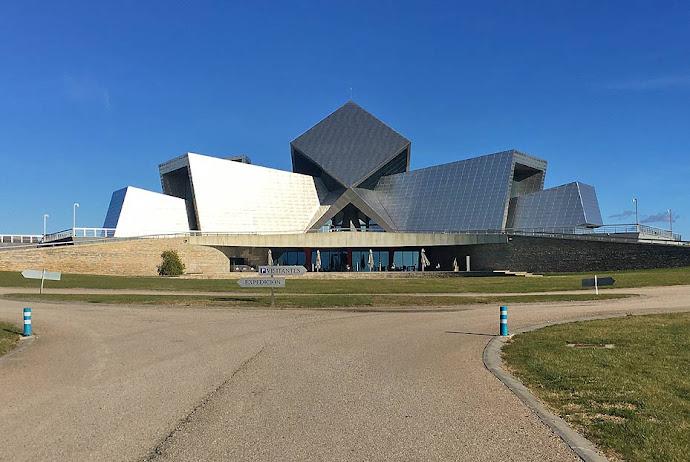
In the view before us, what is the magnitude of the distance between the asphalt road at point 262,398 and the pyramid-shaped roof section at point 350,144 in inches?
2517

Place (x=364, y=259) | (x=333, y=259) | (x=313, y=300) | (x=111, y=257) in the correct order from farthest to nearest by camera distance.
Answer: (x=333, y=259) → (x=364, y=259) → (x=111, y=257) → (x=313, y=300)

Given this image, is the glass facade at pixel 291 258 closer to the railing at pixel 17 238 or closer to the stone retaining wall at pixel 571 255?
the stone retaining wall at pixel 571 255

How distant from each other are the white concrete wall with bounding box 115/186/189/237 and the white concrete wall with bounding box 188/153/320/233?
137 inches

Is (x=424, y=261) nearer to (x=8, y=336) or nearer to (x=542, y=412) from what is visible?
(x=8, y=336)

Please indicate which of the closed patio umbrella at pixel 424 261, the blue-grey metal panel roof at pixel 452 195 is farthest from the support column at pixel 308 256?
the blue-grey metal panel roof at pixel 452 195

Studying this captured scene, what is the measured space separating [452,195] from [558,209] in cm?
1380

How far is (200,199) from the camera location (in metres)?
65.9

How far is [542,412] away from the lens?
22.3 feet

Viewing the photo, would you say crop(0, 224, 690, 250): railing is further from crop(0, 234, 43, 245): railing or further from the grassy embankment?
the grassy embankment

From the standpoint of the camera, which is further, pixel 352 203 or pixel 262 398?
pixel 352 203

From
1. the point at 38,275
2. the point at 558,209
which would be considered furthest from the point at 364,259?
the point at 38,275

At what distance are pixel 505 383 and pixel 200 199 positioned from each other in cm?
6116

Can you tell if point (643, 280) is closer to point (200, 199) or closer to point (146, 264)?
point (146, 264)

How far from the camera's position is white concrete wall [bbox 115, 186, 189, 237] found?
61.0m
